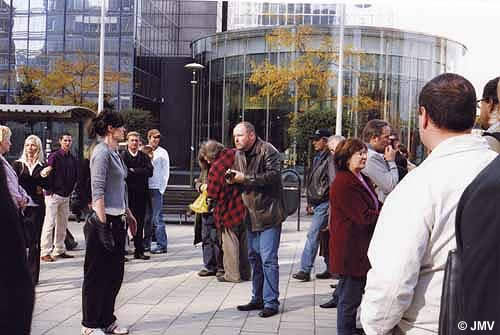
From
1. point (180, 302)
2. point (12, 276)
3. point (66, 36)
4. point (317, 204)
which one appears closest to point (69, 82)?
point (66, 36)

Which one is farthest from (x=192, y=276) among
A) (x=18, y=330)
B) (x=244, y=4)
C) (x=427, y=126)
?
(x=244, y=4)

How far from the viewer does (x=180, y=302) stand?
702 centimetres

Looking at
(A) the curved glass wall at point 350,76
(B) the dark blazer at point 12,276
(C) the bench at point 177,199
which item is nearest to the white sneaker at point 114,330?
(B) the dark blazer at point 12,276

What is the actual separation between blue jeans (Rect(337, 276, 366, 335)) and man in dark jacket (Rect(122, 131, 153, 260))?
537cm

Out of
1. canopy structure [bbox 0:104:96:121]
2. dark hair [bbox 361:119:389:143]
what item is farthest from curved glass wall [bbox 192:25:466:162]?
dark hair [bbox 361:119:389:143]

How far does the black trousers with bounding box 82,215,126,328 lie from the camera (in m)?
5.28

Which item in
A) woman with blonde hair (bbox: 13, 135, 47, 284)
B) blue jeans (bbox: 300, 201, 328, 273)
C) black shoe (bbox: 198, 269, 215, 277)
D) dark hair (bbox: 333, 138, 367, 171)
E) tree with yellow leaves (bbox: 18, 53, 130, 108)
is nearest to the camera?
dark hair (bbox: 333, 138, 367, 171)

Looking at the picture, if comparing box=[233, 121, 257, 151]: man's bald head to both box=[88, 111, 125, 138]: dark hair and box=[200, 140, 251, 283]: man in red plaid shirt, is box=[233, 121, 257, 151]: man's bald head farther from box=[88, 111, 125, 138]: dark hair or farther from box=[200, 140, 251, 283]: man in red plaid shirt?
box=[200, 140, 251, 283]: man in red plaid shirt

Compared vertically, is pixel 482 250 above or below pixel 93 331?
above

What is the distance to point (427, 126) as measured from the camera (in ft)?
7.88

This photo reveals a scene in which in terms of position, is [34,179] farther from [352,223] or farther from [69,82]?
[69,82]

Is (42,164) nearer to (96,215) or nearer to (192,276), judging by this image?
(192,276)

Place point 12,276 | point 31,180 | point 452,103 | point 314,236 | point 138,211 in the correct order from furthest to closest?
point 138,211
point 314,236
point 31,180
point 452,103
point 12,276

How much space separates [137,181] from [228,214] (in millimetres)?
2214
